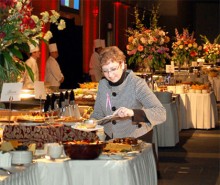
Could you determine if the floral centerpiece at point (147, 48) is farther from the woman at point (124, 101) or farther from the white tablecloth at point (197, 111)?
the woman at point (124, 101)

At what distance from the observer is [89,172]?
3.84 metres

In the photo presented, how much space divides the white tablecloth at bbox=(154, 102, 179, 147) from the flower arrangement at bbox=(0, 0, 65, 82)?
4459 mm

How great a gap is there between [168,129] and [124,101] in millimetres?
4115

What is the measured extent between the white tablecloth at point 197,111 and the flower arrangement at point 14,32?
6.26 metres

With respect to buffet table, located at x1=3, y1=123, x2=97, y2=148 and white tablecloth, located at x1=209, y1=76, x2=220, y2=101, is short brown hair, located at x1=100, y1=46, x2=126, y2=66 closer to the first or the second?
buffet table, located at x1=3, y1=123, x2=97, y2=148

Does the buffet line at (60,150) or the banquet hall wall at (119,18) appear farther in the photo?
the banquet hall wall at (119,18)

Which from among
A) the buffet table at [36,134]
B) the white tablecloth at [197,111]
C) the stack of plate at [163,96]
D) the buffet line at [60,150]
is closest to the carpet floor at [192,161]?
the white tablecloth at [197,111]

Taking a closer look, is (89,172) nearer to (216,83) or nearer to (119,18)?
(216,83)

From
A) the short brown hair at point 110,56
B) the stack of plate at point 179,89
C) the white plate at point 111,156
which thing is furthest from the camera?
the stack of plate at point 179,89

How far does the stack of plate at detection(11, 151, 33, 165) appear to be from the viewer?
3525 mm

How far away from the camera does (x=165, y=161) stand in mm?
7871

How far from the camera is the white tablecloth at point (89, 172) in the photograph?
3744 mm

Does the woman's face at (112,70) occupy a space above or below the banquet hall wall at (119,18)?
below

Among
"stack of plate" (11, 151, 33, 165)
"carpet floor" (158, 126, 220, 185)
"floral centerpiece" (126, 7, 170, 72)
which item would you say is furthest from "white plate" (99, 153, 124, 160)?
"floral centerpiece" (126, 7, 170, 72)
